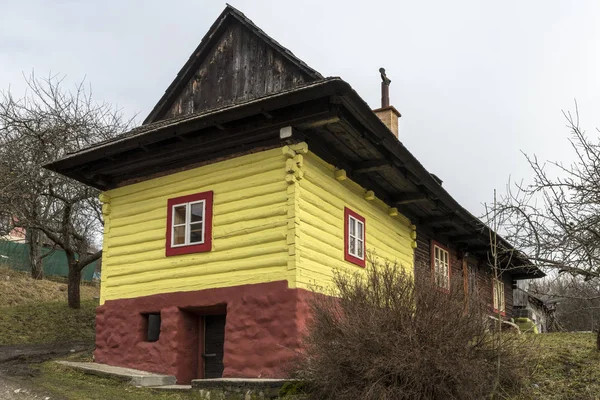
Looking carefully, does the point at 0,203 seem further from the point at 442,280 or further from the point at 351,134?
the point at 442,280

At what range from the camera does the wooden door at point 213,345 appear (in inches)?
470

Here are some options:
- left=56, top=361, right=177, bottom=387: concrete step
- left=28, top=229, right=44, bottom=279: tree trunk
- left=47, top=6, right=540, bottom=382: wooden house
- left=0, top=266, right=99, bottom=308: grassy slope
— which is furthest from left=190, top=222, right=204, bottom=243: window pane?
left=28, top=229, right=44, bottom=279: tree trunk

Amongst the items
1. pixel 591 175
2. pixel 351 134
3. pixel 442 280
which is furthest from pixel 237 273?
pixel 591 175

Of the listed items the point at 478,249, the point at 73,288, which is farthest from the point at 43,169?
the point at 478,249

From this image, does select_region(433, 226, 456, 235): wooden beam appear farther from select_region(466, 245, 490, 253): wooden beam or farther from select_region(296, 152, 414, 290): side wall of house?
select_region(296, 152, 414, 290): side wall of house

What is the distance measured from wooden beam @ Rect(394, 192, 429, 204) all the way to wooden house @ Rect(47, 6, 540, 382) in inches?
1.4

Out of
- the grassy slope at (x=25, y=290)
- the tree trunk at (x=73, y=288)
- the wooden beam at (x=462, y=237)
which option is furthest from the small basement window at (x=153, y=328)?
the grassy slope at (x=25, y=290)

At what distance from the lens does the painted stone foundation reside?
407 inches

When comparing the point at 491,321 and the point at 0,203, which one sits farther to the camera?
the point at 0,203

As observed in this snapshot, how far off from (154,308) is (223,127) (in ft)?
12.9

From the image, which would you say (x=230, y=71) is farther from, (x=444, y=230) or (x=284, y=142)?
(x=444, y=230)

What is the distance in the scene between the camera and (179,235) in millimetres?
12328

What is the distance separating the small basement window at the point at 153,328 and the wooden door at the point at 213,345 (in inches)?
38.9

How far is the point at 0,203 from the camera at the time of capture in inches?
711
